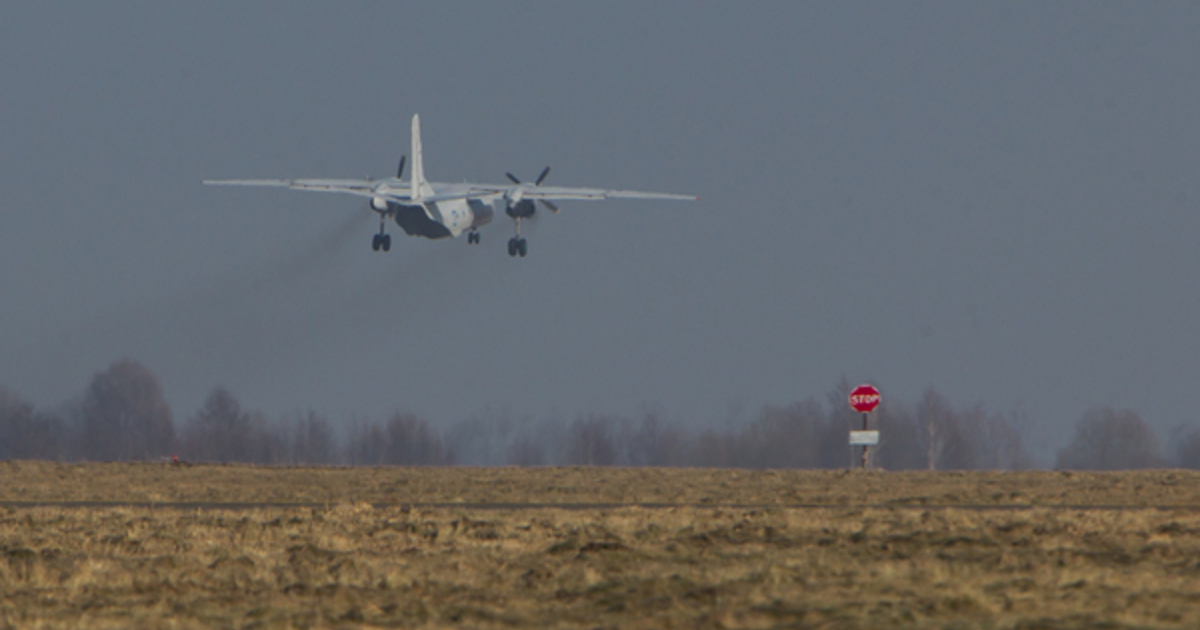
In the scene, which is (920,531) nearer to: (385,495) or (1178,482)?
(385,495)

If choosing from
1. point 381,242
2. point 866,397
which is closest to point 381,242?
point 381,242

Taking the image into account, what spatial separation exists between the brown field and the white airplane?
126 feet

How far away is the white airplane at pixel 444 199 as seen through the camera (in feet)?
266

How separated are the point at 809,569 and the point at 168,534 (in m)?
13.7

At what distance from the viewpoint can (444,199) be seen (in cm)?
8112

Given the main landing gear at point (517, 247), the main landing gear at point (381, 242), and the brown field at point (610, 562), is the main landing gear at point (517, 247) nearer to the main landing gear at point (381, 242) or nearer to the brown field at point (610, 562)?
the main landing gear at point (381, 242)

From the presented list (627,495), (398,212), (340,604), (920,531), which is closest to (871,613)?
(340,604)

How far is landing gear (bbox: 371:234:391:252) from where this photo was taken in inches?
3386

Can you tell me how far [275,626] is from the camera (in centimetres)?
1898

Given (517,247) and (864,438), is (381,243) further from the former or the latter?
(864,438)

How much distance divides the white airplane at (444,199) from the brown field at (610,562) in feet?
126

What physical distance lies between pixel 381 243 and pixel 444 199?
6.85m

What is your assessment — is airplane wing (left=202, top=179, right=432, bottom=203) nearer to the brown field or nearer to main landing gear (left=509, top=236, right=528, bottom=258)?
main landing gear (left=509, top=236, right=528, bottom=258)

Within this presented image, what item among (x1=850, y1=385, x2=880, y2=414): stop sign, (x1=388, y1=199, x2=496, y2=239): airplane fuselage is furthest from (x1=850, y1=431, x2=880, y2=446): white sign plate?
(x1=388, y1=199, x2=496, y2=239): airplane fuselage
